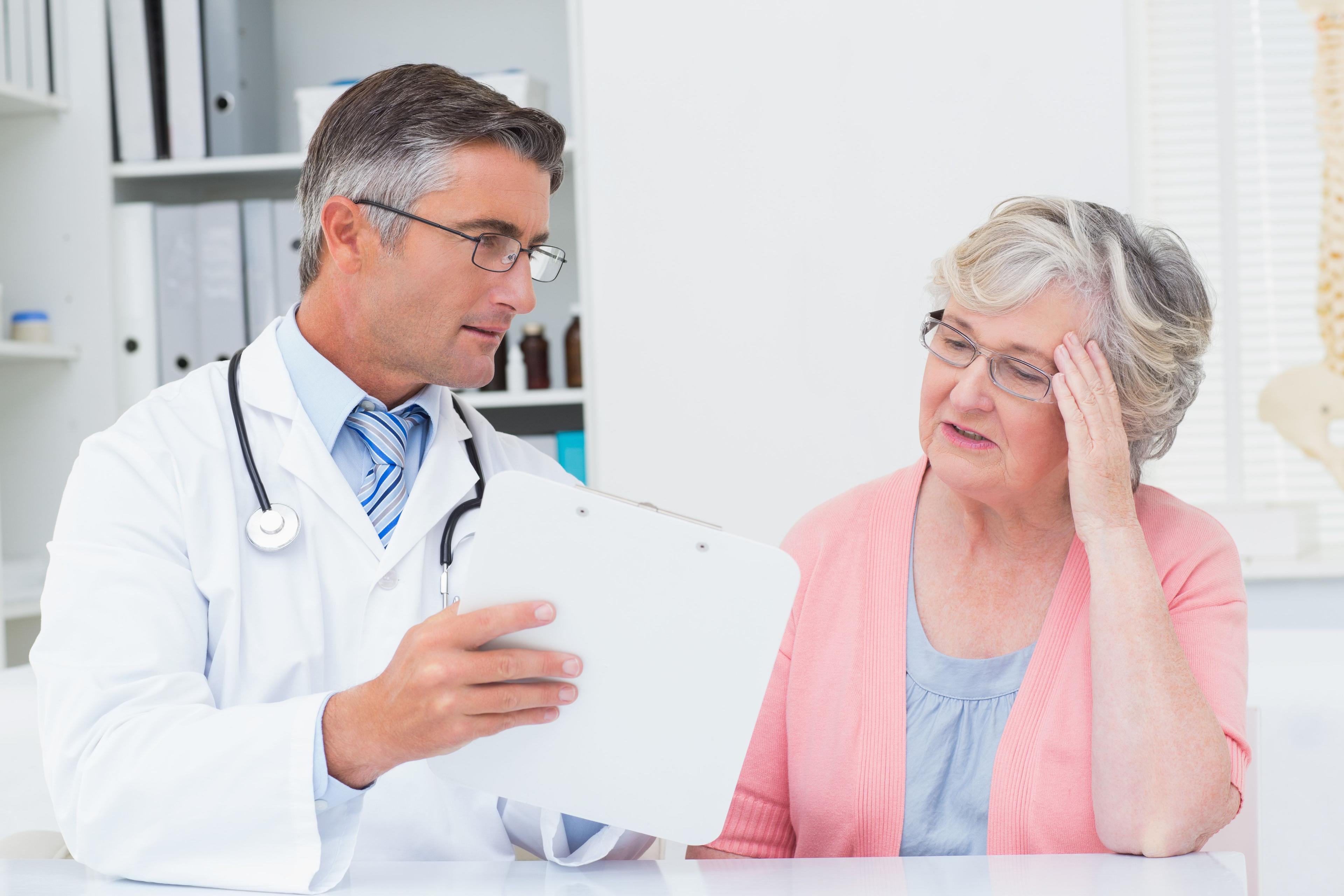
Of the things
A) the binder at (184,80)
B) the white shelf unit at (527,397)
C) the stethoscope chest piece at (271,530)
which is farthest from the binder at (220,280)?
the stethoscope chest piece at (271,530)

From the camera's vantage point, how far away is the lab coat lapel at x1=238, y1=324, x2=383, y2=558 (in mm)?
1147

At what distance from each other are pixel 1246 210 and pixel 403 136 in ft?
6.53

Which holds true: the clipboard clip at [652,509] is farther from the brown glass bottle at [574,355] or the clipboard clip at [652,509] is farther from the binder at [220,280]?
the binder at [220,280]

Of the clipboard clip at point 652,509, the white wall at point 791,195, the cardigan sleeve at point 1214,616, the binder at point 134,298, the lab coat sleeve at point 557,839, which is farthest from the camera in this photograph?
the binder at point 134,298

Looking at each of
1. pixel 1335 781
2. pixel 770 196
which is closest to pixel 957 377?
pixel 1335 781

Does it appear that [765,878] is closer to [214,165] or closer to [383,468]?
[383,468]

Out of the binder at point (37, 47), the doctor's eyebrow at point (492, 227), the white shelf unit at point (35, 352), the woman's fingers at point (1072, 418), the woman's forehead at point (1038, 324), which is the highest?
the binder at point (37, 47)

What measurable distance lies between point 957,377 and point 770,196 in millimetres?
1087

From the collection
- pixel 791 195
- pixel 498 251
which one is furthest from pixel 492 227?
pixel 791 195

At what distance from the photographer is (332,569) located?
1.14 meters

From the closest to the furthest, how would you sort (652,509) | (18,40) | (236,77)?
(652,509) → (18,40) → (236,77)

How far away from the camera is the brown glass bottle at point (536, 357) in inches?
95.9

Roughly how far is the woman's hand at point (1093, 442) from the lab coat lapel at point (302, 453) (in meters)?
0.69

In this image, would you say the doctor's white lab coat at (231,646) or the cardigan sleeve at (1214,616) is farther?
the cardigan sleeve at (1214,616)
